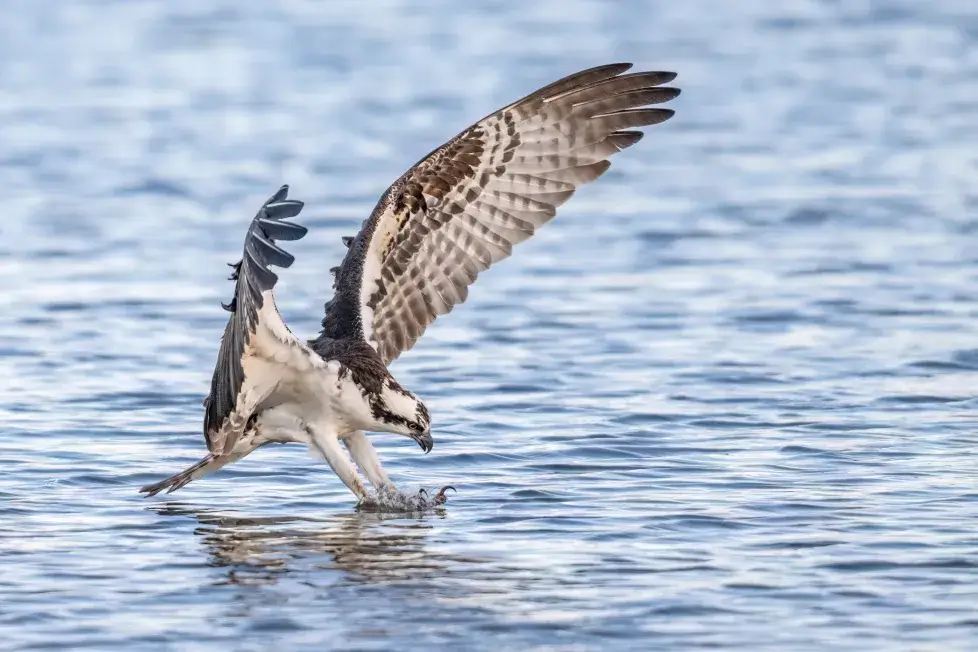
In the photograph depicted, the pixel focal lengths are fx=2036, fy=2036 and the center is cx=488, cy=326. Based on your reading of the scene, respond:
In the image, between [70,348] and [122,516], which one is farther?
[70,348]

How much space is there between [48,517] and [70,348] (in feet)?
12.6

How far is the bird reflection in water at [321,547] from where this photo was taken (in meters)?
8.60

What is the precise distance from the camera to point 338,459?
9562 millimetres

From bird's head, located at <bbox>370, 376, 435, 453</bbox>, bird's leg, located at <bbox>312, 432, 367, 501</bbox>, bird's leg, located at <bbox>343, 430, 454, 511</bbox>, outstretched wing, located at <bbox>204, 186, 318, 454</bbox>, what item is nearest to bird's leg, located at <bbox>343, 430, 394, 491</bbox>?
bird's leg, located at <bbox>343, 430, 454, 511</bbox>

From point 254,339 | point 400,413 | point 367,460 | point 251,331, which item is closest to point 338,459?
point 367,460

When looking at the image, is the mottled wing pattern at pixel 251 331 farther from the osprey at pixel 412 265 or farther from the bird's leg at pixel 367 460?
the bird's leg at pixel 367 460

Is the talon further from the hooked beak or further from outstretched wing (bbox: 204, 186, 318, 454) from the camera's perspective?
outstretched wing (bbox: 204, 186, 318, 454)

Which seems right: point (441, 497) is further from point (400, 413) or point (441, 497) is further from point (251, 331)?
point (251, 331)

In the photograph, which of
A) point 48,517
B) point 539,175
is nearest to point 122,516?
point 48,517

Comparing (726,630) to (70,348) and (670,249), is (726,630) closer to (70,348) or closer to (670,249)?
(70,348)

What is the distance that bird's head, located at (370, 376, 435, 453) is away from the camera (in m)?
9.45

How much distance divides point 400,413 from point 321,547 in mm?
781

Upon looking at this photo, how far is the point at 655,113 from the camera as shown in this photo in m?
10.3

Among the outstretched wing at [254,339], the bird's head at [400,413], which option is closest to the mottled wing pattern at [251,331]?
the outstretched wing at [254,339]
